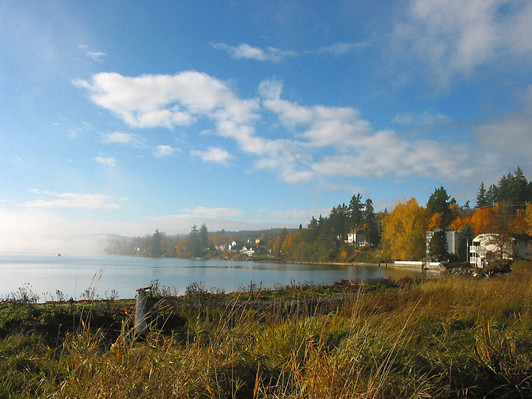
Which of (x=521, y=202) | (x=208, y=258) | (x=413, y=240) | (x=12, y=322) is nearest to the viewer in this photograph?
(x=12, y=322)

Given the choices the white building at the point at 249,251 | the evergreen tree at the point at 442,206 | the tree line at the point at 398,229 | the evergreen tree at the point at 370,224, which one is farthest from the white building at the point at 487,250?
the white building at the point at 249,251

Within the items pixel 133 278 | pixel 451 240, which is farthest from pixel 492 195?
pixel 133 278

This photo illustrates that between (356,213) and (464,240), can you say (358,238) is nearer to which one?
(356,213)

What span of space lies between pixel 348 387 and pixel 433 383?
3.14ft

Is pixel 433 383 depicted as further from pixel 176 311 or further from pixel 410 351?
pixel 176 311

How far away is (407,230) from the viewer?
55781mm

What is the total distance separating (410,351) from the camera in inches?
146

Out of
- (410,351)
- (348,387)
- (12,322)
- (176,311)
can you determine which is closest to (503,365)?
(410,351)

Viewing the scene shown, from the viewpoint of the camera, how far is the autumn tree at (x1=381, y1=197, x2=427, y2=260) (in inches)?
2195

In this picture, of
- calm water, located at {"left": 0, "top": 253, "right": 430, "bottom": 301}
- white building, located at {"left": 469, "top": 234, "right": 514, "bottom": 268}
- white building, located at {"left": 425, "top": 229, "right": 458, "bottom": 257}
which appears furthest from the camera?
white building, located at {"left": 425, "top": 229, "right": 458, "bottom": 257}

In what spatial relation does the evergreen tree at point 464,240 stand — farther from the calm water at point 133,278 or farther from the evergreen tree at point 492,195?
the evergreen tree at point 492,195

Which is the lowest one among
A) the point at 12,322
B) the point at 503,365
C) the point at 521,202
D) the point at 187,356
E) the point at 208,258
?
the point at 208,258

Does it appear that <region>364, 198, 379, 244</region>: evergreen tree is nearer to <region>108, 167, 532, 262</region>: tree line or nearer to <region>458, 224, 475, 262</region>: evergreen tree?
<region>108, 167, 532, 262</region>: tree line

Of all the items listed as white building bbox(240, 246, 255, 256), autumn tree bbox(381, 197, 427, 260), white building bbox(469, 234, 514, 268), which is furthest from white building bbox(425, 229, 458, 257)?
white building bbox(240, 246, 255, 256)
